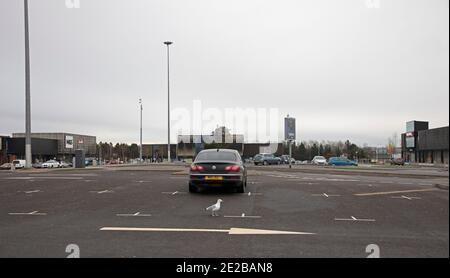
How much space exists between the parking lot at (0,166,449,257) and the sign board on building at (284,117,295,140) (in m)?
28.7

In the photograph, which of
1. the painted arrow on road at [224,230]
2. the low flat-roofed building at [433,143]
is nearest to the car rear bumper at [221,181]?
the painted arrow on road at [224,230]

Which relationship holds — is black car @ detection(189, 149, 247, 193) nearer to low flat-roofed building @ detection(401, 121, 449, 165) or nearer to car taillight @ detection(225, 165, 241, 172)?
car taillight @ detection(225, 165, 241, 172)

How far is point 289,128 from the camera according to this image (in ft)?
134

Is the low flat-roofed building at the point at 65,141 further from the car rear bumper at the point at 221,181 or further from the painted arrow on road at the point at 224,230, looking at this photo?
the painted arrow on road at the point at 224,230

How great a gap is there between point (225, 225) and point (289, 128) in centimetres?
3453

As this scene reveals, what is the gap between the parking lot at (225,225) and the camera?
4984mm

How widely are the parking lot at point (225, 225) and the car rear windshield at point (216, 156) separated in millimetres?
1112

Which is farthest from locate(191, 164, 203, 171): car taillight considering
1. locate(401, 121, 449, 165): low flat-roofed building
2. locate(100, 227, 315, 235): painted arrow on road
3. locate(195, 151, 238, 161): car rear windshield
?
locate(401, 121, 449, 165): low flat-roofed building

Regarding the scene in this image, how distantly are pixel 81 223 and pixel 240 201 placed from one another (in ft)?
14.8

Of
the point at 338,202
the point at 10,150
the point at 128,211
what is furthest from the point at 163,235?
the point at 10,150

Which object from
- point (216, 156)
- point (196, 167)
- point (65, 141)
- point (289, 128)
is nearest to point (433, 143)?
point (196, 167)

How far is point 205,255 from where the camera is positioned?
4977 mm
